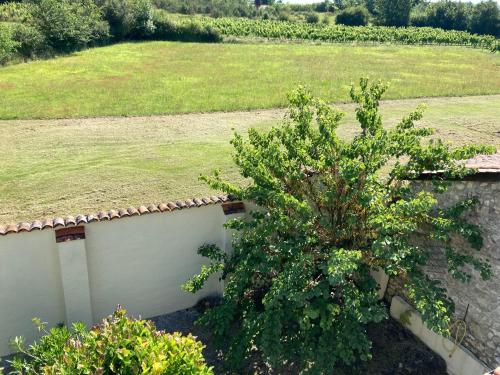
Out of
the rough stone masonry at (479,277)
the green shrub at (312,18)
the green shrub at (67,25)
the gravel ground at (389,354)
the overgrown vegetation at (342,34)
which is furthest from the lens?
the green shrub at (312,18)

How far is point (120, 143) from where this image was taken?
1633cm

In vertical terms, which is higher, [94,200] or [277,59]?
[277,59]

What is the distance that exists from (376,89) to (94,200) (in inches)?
298

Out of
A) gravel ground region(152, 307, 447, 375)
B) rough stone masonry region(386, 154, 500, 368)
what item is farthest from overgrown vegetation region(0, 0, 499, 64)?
rough stone masonry region(386, 154, 500, 368)

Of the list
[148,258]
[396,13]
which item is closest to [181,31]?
[148,258]

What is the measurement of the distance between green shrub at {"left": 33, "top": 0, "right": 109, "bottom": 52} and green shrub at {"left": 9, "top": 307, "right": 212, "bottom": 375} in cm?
3400

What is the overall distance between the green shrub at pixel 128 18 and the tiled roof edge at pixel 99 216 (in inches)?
1480

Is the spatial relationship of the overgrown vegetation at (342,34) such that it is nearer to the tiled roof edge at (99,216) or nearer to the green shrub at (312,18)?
the green shrub at (312,18)

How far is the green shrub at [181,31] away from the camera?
4531 centimetres

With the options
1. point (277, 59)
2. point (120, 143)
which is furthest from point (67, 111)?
point (277, 59)

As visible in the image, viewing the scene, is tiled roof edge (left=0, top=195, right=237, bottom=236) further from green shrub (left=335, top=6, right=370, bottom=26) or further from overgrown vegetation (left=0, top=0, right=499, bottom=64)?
green shrub (left=335, top=6, right=370, bottom=26)

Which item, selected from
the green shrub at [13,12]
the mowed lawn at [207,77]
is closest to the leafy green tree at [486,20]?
the mowed lawn at [207,77]

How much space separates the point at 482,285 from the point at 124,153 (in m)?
11.6

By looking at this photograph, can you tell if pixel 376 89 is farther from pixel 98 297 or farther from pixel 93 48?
pixel 93 48
